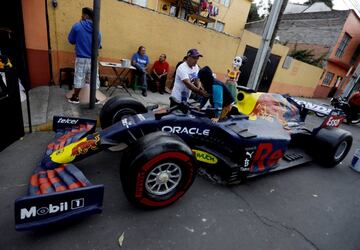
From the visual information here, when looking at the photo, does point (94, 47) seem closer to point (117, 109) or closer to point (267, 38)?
point (117, 109)

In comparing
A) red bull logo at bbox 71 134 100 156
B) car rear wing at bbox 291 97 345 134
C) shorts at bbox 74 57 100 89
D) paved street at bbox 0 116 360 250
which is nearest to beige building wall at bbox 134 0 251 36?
shorts at bbox 74 57 100 89

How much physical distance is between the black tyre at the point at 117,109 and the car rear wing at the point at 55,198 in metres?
1.18

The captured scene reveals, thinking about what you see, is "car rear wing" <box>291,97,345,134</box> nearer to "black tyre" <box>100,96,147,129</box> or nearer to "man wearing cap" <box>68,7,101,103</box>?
"black tyre" <box>100,96,147,129</box>

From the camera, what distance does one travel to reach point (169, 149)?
233 centimetres

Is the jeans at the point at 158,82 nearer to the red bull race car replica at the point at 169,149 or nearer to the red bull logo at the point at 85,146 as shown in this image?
the red bull race car replica at the point at 169,149

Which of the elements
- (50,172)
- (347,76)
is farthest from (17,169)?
(347,76)

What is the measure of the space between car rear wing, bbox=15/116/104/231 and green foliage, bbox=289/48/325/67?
21.1 meters

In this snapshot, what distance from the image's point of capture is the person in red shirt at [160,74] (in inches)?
302

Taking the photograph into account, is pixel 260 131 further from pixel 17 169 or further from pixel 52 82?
pixel 52 82

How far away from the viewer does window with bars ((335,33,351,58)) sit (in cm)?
1958

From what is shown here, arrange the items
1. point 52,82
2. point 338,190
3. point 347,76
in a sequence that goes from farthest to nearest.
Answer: point 347,76 → point 52,82 → point 338,190

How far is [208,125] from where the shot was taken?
10.3ft

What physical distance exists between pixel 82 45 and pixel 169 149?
12.5 ft

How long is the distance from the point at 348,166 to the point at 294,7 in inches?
1154
